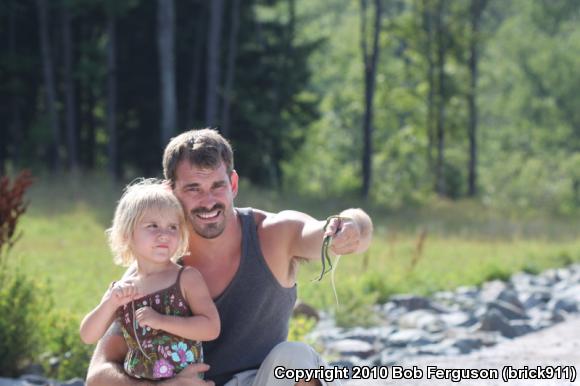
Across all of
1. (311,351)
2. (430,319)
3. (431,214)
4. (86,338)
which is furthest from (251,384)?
(431,214)

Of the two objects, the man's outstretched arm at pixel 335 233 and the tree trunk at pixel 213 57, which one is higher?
the tree trunk at pixel 213 57

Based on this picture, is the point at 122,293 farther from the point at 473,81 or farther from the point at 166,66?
the point at 473,81

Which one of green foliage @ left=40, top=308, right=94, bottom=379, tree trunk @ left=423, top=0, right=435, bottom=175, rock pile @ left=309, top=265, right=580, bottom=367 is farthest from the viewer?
tree trunk @ left=423, top=0, right=435, bottom=175

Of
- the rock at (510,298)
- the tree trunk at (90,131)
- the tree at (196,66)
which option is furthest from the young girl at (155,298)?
the tree trunk at (90,131)

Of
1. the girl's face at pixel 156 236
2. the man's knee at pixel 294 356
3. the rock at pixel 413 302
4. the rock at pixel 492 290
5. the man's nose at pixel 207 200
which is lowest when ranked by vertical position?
the rock at pixel 492 290

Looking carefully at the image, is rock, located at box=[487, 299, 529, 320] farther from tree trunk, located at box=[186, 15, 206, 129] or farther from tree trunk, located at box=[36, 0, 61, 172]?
tree trunk, located at box=[186, 15, 206, 129]

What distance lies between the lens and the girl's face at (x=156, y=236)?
200 inches

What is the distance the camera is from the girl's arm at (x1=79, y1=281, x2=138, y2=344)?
4.95 meters

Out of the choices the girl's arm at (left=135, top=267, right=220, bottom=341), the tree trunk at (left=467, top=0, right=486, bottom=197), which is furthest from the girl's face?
the tree trunk at (left=467, top=0, right=486, bottom=197)

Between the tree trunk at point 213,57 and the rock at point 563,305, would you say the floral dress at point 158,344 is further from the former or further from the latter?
the tree trunk at point 213,57

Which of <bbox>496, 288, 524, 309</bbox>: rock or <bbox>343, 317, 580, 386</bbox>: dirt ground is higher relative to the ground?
<bbox>343, 317, 580, 386</bbox>: dirt ground

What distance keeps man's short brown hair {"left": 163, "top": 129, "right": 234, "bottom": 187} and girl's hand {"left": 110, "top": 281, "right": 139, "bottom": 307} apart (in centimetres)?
64

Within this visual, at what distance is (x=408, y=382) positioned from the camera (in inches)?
304

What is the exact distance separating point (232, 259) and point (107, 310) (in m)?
0.75
